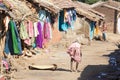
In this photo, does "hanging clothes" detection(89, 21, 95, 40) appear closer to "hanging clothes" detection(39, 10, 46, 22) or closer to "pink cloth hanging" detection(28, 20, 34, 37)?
"hanging clothes" detection(39, 10, 46, 22)

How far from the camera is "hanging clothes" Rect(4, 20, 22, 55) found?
18047 mm

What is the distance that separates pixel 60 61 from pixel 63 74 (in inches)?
161

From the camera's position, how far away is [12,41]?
18062mm

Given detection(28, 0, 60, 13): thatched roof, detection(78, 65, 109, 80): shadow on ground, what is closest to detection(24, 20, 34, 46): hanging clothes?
detection(28, 0, 60, 13): thatched roof

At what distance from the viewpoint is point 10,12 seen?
17516mm

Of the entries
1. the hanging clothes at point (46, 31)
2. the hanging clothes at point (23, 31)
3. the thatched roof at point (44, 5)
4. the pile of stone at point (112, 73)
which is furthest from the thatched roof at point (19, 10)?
the pile of stone at point (112, 73)

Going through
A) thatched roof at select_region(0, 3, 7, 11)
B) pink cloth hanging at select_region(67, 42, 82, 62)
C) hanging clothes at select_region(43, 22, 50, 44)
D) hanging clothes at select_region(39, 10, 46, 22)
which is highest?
thatched roof at select_region(0, 3, 7, 11)

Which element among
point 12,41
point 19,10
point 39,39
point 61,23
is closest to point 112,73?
point 12,41

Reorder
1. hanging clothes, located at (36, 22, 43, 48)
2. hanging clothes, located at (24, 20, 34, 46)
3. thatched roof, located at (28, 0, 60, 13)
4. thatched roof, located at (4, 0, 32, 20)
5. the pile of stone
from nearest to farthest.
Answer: the pile of stone, thatched roof, located at (4, 0, 32, 20), hanging clothes, located at (24, 20, 34, 46), hanging clothes, located at (36, 22, 43, 48), thatched roof, located at (28, 0, 60, 13)

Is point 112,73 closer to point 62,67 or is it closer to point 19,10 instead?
point 62,67

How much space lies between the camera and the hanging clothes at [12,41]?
18047 millimetres

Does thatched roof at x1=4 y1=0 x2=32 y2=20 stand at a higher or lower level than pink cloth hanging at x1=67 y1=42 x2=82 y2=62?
higher

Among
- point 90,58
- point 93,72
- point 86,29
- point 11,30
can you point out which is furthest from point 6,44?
point 86,29

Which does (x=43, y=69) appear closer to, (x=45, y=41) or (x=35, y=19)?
(x=35, y=19)
